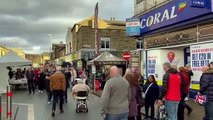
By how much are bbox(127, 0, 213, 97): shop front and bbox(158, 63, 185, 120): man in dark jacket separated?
5.87m

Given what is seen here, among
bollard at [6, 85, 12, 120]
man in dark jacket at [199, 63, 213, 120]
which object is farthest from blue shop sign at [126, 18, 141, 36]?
man in dark jacket at [199, 63, 213, 120]

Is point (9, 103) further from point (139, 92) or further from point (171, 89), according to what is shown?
point (171, 89)

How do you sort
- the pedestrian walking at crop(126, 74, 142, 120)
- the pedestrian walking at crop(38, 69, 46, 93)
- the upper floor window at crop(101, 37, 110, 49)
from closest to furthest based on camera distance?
1. the pedestrian walking at crop(126, 74, 142, 120)
2. the pedestrian walking at crop(38, 69, 46, 93)
3. the upper floor window at crop(101, 37, 110, 49)

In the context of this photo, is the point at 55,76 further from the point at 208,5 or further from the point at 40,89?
the point at 40,89

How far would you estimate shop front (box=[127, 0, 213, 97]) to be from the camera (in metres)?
14.9

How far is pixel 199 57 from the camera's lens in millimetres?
15641

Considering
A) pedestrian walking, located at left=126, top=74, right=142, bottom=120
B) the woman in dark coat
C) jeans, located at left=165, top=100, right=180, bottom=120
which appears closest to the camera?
pedestrian walking, located at left=126, top=74, right=142, bottom=120

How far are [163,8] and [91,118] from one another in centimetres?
898

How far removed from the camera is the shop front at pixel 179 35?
14.9m

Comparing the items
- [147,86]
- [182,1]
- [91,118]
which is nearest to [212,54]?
[182,1]

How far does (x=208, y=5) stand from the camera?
1411cm

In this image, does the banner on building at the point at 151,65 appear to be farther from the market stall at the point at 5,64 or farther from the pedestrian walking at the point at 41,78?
the market stall at the point at 5,64

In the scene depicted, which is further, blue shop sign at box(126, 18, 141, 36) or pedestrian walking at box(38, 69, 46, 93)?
pedestrian walking at box(38, 69, 46, 93)

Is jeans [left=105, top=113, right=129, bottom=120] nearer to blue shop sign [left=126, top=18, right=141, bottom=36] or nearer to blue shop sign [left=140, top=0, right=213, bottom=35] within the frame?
blue shop sign [left=140, top=0, right=213, bottom=35]
